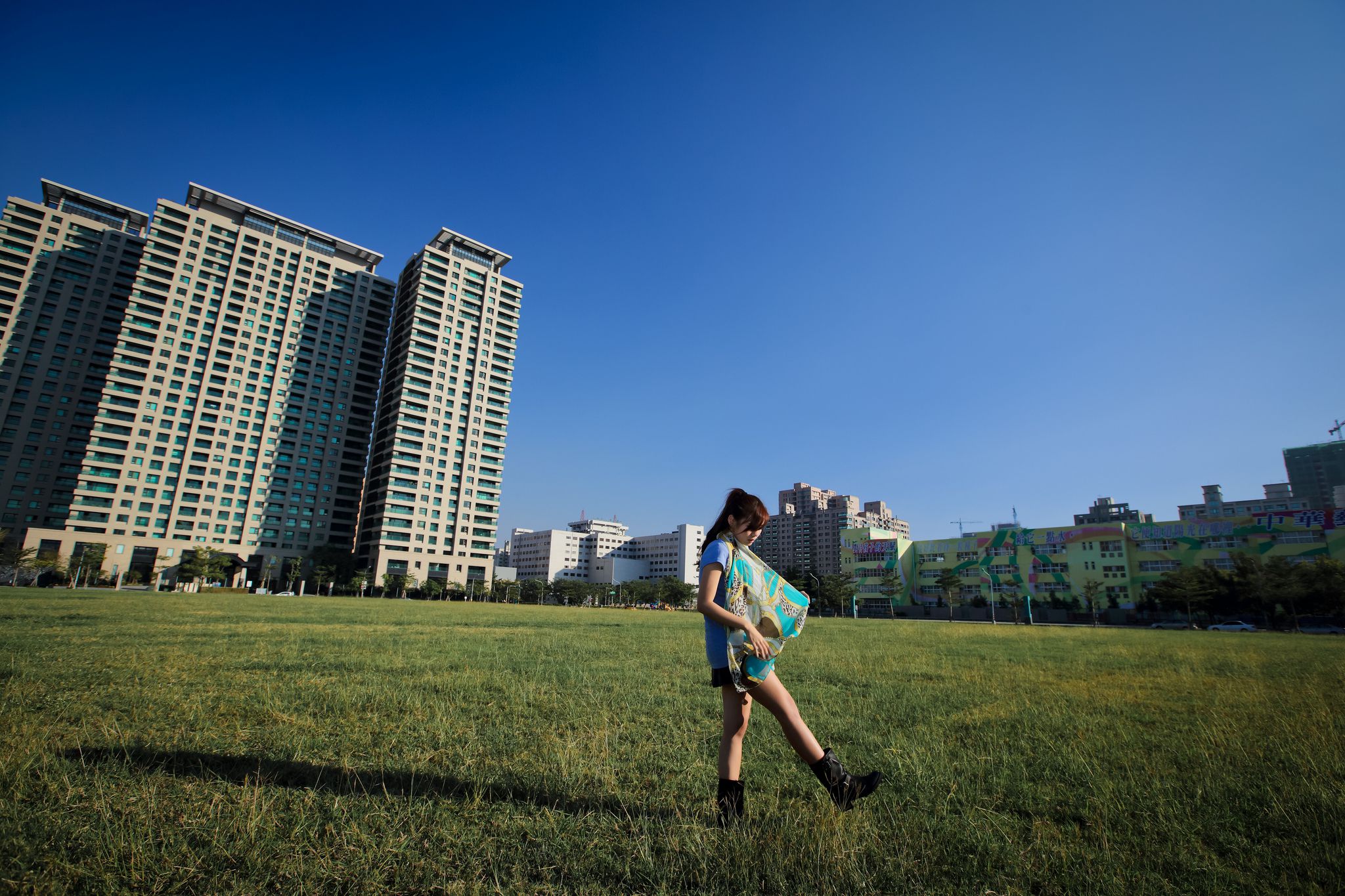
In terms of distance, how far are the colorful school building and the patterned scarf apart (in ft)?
337

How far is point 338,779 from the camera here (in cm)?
409

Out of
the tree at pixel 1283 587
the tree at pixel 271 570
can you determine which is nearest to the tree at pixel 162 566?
the tree at pixel 271 570

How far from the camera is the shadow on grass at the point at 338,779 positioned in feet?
12.4

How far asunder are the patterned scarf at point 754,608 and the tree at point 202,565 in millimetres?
95687

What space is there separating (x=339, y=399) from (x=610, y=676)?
12215cm

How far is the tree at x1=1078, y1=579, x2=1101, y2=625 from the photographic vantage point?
265 feet

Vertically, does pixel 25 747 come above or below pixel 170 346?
below

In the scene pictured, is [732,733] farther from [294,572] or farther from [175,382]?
[175,382]

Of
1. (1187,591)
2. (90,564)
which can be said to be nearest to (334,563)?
(90,564)

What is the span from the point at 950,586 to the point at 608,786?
350 feet

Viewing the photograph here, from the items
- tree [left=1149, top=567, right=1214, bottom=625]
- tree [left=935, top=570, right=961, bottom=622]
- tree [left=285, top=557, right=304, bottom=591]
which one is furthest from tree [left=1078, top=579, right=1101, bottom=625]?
tree [left=285, top=557, right=304, bottom=591]

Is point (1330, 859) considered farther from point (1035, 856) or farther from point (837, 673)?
point (837, 673)

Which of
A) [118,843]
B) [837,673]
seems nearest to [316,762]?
[118,843]

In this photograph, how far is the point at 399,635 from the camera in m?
16.1
